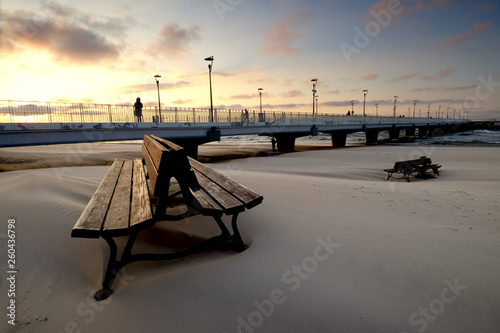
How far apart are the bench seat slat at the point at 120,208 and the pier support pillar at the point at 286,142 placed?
27994 mm

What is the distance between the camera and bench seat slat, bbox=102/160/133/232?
2308mm

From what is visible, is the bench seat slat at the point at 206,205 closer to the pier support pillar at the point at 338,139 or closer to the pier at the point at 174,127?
the pier at the point at 174,127

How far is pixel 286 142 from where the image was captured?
1233 inches

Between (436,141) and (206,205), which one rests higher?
(206,205)

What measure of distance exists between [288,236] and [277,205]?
130 cm

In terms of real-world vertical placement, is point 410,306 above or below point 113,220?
below

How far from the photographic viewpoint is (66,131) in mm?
14680

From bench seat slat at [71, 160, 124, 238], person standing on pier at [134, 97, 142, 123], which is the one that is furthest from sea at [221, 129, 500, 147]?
bench seat slat at [71, 160, 124, 238]

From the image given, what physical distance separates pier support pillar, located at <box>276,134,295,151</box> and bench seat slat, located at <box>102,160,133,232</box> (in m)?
28.0

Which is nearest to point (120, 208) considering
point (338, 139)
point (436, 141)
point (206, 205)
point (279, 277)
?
point (206, 205)

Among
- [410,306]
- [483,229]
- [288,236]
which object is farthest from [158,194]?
[483,229]

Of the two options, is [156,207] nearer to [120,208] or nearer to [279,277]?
[120,208]

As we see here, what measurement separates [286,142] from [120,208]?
96.4 ft

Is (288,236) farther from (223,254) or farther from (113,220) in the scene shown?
(113,220)
